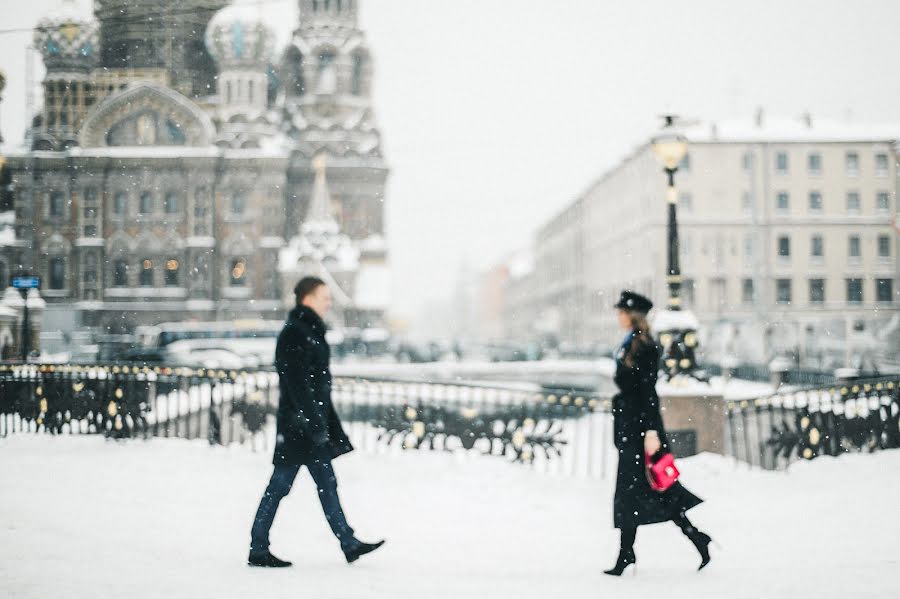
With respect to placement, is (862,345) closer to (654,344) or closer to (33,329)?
(33,329)

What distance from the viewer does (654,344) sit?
241 inches

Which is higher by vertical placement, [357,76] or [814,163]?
[357,76]

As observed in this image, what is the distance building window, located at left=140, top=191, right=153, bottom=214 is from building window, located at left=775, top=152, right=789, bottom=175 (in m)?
32.6

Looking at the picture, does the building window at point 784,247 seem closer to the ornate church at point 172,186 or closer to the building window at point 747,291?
the building window at point 747,291

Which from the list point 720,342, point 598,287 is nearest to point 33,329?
point 720,342

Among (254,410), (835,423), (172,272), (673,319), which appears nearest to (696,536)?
(835,423)

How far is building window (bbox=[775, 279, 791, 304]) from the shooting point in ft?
136

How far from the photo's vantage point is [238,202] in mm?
53406

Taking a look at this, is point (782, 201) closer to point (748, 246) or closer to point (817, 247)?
point (748, 246)

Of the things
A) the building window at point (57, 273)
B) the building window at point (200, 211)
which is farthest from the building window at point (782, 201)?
the building window at point (57, 273)

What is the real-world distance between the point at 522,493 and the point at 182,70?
5012cm

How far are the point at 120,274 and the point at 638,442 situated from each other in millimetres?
49362

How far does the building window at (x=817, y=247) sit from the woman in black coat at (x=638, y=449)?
34612 millimetres

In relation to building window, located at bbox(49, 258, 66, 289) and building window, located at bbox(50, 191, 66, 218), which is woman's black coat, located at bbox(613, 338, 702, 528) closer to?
building window, located at bbox(49, 258, 66, 289)
